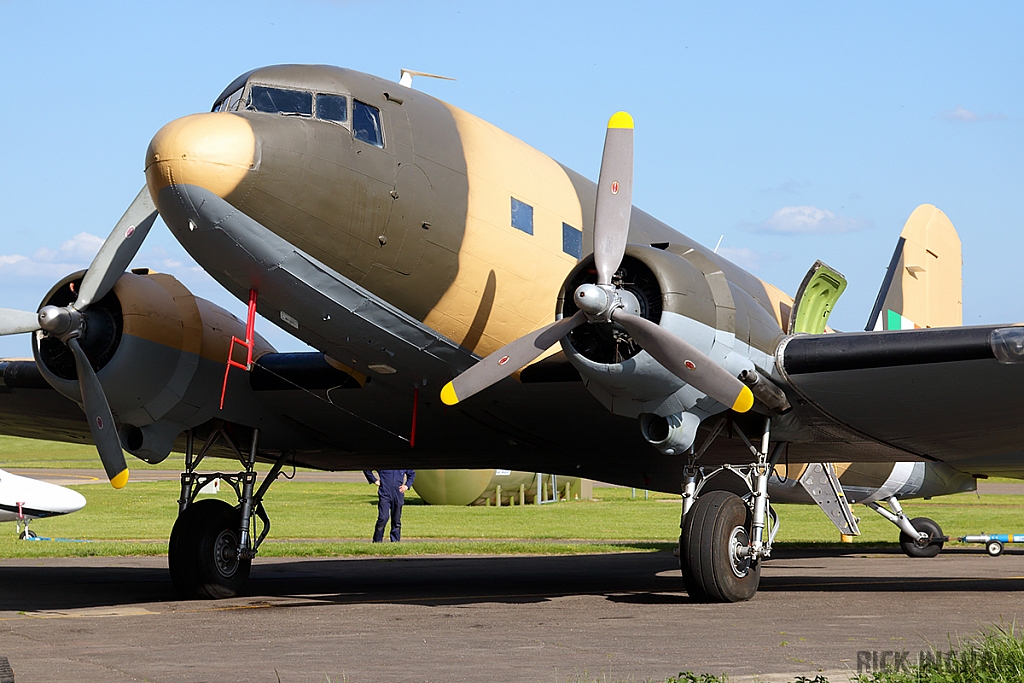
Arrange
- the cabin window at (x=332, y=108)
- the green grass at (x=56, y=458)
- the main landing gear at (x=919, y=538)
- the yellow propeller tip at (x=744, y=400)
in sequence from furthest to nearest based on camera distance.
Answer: the green grass at (x=56, y=458), the main landing gear at (x=919, y=538), the yellow propeller tip at (x=744, y=400), the cabin window at (x=332, y=108)

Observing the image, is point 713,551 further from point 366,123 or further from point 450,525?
point 450,525

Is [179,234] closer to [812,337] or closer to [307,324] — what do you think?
[307,324]

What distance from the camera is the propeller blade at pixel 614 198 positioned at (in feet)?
35.3

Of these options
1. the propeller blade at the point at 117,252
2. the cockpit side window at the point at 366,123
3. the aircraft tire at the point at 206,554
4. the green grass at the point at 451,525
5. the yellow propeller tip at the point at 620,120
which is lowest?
the aircraft tire at the point at 206,554

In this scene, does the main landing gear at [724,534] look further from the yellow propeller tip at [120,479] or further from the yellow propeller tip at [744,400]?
the yellow propeller tip at [120,479]

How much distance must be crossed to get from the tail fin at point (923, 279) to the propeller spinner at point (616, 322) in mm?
8398

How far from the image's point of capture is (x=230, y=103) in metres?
10.4

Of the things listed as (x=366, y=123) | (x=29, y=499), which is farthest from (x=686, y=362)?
(x=29, y=499)

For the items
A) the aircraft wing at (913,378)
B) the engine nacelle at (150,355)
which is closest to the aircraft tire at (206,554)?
the engine nacelle at (150,355)

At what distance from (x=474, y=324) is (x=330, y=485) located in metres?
45.3

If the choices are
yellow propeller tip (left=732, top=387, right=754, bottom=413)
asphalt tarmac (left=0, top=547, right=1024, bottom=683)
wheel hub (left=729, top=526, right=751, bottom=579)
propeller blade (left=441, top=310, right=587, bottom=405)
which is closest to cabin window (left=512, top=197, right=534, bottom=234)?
propeller blade (left=441, top=310, right=587, bottom=405)

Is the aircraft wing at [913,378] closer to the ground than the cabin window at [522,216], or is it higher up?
closer to the ground

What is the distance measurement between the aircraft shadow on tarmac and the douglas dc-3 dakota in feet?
4.05

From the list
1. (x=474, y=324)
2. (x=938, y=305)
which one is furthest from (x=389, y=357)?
(x=938, y=305)
